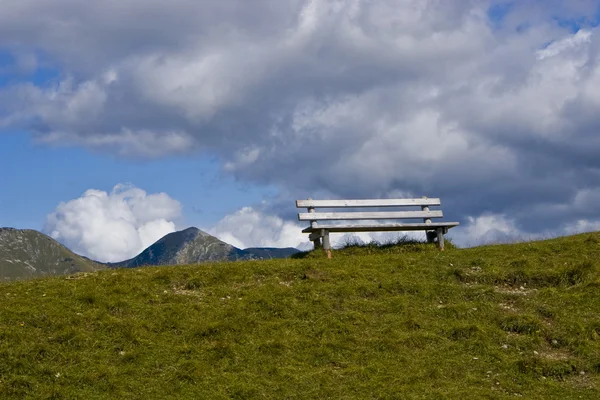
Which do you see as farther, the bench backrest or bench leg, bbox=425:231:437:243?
bench leg, bbox=425:231:437:243

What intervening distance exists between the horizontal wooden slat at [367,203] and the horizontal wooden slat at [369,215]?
37cm

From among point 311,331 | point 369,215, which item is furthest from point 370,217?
point 311,331

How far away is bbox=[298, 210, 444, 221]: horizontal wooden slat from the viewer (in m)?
24.4

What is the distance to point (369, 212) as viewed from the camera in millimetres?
25047

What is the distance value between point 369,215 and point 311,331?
8.56 metres

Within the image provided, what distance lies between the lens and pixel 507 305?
19.1m

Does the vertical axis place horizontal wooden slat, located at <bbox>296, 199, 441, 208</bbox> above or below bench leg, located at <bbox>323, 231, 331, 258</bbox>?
above

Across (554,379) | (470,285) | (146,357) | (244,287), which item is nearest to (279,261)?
(244,287)

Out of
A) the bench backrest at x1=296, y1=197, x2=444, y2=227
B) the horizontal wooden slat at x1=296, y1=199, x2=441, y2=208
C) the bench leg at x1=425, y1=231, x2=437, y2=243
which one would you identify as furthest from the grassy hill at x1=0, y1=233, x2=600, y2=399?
the bench leg at x1=425, y1=231, x2=437, y2=243

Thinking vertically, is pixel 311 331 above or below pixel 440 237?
below

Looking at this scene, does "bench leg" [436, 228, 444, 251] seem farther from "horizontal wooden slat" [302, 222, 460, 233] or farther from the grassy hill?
the grassy hill

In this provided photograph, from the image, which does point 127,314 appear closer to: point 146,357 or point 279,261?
point 146,357

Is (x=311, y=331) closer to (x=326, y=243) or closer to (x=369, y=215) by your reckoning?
(x=326, y=243)

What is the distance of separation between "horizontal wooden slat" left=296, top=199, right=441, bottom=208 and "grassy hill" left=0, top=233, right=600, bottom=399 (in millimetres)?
2968
